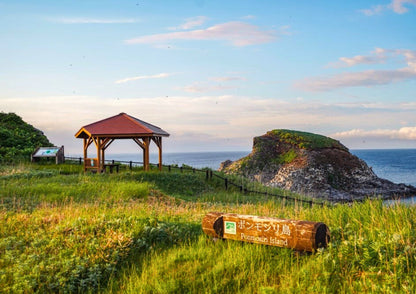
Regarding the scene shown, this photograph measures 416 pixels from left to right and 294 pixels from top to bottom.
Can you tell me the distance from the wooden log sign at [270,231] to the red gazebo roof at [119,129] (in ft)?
70.7

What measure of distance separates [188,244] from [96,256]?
6.83 feet

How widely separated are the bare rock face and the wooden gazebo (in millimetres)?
16383

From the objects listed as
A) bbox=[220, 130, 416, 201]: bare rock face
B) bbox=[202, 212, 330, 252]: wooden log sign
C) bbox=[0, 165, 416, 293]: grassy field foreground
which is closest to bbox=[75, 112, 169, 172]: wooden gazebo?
bbox=[220, 130, 416, 201]: bare rock face

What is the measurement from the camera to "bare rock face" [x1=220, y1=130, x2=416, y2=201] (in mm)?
40094

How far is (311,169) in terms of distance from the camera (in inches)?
1697

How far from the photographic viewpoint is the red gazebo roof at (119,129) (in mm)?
29141

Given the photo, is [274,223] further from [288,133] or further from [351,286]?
[288,133]

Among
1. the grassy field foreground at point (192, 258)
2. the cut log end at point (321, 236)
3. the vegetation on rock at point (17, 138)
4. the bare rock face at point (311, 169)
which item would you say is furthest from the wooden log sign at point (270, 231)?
the vegetation on rock at point (17, 138)

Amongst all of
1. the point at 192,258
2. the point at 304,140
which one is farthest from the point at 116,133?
the point at 304,140

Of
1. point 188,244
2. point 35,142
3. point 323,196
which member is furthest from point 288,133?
point 188,244

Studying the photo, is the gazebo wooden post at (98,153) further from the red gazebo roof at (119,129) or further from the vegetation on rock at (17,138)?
the vegetation on rock at (17,138)

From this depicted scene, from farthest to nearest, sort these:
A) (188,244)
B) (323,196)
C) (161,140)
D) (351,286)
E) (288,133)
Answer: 1. (288,133)
2. (323,196)
3. (161,140)
4. (188,244)
5. (351,286)

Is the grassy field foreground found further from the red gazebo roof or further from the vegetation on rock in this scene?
the vegetation on rock

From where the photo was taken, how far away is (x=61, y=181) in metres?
23.3
